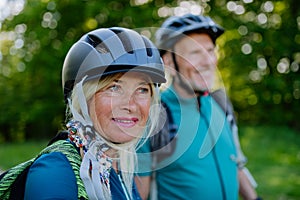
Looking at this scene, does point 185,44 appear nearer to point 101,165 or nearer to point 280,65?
point 101,165

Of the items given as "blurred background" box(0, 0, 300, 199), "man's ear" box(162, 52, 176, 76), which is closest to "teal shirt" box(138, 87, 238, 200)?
"man's ear" box(162, 52, 176, 76)

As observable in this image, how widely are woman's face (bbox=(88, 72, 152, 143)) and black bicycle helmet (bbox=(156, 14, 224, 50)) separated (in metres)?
0.96

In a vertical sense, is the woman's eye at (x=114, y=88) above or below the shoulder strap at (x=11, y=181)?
above

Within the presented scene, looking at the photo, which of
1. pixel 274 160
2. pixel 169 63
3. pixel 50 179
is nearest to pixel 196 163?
pixel 169 63

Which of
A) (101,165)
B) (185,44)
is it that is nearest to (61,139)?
(101,165)

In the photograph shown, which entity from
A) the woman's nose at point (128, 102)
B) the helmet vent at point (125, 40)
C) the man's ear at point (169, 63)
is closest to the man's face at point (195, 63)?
the man's ear at point (169, 63)

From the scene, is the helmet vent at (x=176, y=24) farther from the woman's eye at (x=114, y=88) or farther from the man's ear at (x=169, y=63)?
the woman's eye at (x=114, y=88)

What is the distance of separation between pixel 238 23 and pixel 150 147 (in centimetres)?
1161

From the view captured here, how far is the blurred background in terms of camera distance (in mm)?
13391

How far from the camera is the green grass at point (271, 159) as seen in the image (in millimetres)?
6973

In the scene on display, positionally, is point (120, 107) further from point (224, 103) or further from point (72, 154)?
point (224, 103)

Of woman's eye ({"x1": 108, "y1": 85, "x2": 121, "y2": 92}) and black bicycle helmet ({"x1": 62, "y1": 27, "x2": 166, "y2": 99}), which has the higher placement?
black bicycle helmet ({"x1": 62, "y1": 27, "x2": 166, "y2": 99})

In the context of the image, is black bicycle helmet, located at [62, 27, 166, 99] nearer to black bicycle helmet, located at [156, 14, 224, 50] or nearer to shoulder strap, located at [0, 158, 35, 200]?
shoulder strap, located at [0, 158, 35, 200]

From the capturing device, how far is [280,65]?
16125 millimetres
